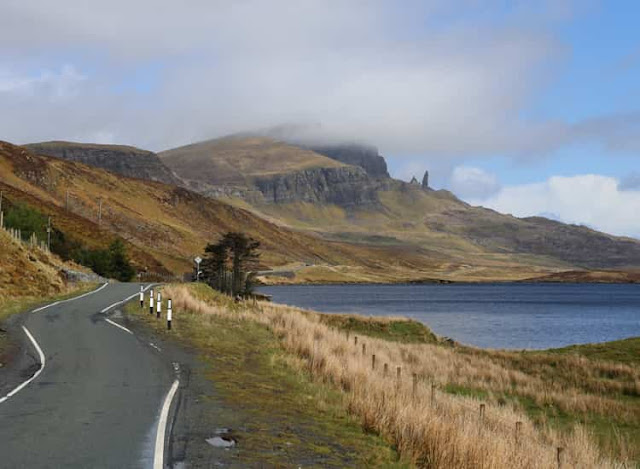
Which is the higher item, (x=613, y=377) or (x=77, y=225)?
(x=77, y=225)

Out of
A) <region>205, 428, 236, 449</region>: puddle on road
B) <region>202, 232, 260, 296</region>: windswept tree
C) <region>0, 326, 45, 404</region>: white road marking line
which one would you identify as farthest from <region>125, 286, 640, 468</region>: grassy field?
<region>202, 232, 260, 296</region>: windswept tree

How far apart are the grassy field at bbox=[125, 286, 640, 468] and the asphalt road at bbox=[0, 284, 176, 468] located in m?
1.87

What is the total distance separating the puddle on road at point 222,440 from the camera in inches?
382

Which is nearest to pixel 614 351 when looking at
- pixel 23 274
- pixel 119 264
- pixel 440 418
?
pixel 440 418

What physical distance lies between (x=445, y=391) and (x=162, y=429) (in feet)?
48.3

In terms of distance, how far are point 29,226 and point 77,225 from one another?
30793mm

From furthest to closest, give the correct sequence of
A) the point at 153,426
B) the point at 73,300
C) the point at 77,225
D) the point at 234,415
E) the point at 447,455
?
the point at 77,225 → the point at 73,300 → the point at 234,415 → the point at 153,426 → the point at 447,455

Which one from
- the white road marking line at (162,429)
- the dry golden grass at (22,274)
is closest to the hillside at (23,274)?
the dry golden grass at (22,274)

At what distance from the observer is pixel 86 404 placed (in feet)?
40.7

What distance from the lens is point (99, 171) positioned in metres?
197

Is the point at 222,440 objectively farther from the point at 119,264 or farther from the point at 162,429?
the point at 119,264

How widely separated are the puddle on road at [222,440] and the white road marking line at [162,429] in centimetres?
69

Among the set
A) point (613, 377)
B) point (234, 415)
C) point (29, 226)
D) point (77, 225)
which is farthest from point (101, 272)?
point (234, 415)

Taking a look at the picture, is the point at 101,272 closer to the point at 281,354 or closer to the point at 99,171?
the point at 281,354
